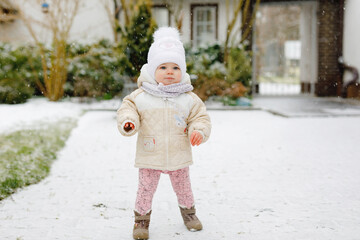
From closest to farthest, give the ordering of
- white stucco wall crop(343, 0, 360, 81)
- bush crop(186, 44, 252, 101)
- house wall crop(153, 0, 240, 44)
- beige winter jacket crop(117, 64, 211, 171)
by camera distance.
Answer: beige winter jacket crop(117, 64, 211, 171) < bush crop(186, 44, 252, 101) < white stucco wall crop(343, 0, 360, 81) < house wall crop(153, 0, 240, 44)

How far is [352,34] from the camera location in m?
13.4

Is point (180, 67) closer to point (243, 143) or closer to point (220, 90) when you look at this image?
point (243, 143)

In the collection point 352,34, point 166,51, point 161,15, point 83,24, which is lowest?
point 166,51

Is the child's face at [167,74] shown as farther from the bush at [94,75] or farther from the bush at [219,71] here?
the bush at [94,75]

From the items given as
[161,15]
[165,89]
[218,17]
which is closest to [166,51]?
[165,89]

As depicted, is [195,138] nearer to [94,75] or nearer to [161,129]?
[161,129]

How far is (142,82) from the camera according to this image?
9.92 feet

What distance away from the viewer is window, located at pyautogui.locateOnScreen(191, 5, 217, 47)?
1480 cm

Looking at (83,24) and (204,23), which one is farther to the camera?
(204,23)

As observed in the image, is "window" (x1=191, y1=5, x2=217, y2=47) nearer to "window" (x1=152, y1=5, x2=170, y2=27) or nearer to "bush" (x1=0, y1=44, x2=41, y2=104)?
"window" (x1=152, y1=5, x2=170, y2=27)

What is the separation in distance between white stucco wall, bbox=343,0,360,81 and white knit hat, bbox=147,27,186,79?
36.2 feet

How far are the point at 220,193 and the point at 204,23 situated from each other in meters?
11.4

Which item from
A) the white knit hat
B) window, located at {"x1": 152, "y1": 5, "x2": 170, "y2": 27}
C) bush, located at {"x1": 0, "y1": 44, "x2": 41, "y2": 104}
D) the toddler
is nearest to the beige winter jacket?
the toddler

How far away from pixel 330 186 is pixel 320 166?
3.01ft
